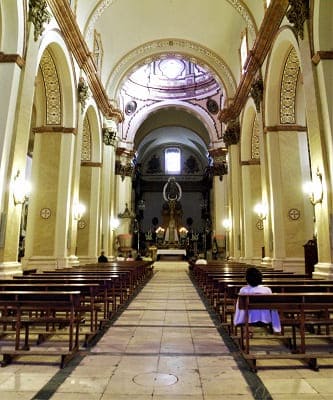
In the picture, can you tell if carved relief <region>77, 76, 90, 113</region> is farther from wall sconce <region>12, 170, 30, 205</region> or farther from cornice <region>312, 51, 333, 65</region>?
cornice <region>312, 51, 333, 65</region>

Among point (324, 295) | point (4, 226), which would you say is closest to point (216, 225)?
point (4, 226)

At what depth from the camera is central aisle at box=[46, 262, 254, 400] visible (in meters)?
2.98

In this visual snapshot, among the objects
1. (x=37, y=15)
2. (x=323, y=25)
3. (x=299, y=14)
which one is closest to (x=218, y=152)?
(x=299, y=14)

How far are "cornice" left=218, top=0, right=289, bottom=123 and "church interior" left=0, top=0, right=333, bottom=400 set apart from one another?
0.05 metres

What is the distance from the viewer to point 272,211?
11.2 m

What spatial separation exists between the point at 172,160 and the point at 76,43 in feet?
87.7

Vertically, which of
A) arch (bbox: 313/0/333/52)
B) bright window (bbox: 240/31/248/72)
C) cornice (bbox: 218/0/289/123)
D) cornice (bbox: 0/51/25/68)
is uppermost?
bright window (bbox: 240/31/248/72)

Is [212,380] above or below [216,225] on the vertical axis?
below

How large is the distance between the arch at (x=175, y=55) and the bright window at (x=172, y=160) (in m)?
19.8

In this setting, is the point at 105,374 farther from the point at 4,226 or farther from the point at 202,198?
the point at 202,198

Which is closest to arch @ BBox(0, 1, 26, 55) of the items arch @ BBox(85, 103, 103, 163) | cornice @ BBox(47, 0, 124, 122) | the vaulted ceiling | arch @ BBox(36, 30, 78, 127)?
cornice @ BBox(47, 0, 124, 122)

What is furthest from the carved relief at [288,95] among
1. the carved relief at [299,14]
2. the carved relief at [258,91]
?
the carved relief at [299,14]

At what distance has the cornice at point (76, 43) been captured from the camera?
1027 centimetres

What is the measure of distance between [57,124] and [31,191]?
2.44 meters
